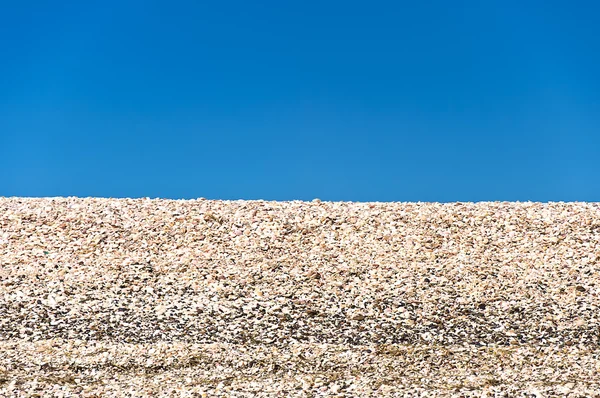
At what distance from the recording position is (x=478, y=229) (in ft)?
38.3

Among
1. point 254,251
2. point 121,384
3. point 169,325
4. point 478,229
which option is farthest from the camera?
point 478,229

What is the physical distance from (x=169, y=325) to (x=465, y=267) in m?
4.27

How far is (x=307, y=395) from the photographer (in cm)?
715

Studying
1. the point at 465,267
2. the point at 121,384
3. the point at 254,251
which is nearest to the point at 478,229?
the point at 465,267

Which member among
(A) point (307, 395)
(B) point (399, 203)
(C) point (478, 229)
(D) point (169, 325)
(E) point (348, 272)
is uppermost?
(B) point (399, 203)

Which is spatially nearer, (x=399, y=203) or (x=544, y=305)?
(x=544, y=305)

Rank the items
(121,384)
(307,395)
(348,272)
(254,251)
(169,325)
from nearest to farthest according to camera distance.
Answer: (307,395)
(121,384)
(169,325)
(348,272)
(254,251)

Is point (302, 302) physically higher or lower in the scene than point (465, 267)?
lower

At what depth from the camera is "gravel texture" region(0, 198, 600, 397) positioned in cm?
779

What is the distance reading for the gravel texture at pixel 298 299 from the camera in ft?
25.5

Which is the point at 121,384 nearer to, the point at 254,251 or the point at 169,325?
the point at 169,325

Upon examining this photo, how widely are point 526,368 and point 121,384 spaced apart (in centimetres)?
437

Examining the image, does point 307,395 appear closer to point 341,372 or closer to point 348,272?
point 341,372

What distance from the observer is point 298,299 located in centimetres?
951
